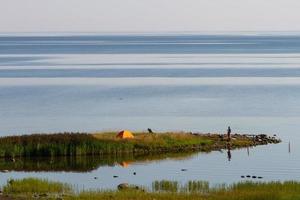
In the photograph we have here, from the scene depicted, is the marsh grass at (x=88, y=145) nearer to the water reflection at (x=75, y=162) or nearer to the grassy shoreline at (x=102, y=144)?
the grassy shoreline at (x=102, y=144)

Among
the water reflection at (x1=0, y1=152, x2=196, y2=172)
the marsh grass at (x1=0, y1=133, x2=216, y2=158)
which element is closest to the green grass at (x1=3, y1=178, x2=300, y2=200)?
the water reflection at (x1=0, y1=152, x2=196, y2=172)

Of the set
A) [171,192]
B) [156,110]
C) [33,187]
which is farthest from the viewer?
[156,110]

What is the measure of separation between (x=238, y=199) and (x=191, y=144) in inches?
1173

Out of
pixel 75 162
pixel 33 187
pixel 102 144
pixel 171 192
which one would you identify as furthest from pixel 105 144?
pixel 171 192

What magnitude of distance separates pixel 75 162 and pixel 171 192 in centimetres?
1950

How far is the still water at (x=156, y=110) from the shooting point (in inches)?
2356

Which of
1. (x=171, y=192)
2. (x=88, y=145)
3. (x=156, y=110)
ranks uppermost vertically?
(x=156, y=110)

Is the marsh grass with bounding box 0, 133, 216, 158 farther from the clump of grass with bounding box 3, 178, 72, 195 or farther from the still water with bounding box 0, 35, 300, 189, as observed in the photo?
the clump of grass with bounding box 3, 178, 72, 195

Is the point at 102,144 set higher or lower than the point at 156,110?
lower

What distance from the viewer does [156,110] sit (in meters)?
105

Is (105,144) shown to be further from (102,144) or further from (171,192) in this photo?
(171,192)

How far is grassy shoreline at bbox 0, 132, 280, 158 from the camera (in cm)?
6606

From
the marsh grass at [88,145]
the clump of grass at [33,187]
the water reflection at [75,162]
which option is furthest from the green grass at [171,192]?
the marsh grass at [88,145]

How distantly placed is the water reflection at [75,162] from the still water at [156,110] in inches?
2.9
